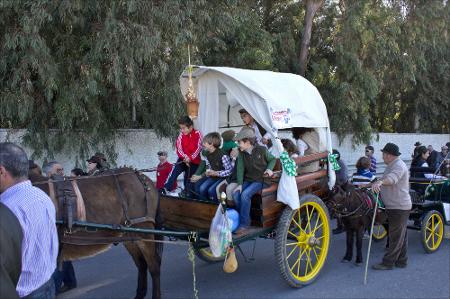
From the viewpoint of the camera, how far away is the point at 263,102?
618 centimetres

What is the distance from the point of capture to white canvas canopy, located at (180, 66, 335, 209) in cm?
615

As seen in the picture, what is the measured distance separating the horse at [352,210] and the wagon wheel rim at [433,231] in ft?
3.75

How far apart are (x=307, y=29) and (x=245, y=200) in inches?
484

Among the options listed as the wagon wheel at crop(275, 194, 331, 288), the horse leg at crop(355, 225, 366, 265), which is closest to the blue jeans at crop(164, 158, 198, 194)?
the wagon wheel at crop(275, 194, 331, 288)

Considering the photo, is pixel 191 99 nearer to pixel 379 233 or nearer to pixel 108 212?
pixel 108 212

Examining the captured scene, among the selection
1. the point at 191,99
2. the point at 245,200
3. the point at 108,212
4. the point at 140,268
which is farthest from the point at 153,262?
the point at 191,99

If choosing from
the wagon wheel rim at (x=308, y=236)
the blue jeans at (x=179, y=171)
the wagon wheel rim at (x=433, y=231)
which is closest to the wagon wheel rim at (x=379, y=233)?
the wagon wheel rim at (x=433, y=231)

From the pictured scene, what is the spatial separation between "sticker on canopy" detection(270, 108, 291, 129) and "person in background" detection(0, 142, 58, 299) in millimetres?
3706

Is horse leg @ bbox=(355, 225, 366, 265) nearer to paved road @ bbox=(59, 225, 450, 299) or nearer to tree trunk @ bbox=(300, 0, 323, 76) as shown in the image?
paved road @ bbox=(59, 225, 450, 299)

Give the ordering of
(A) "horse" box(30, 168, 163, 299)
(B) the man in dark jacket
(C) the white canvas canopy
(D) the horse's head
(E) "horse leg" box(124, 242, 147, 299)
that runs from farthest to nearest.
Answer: (D) the horse's head, (C) the white canvas canopy, (E) "horse leg" box(124, 242, 147, 299), (A) "horse" box(30, 168, 163, 299), (B) the man in dark jacket

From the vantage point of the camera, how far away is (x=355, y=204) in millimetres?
7426

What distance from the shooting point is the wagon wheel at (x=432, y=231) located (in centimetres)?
798

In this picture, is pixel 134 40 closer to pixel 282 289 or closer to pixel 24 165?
pixel 282 289

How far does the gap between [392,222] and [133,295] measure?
3880 mm
